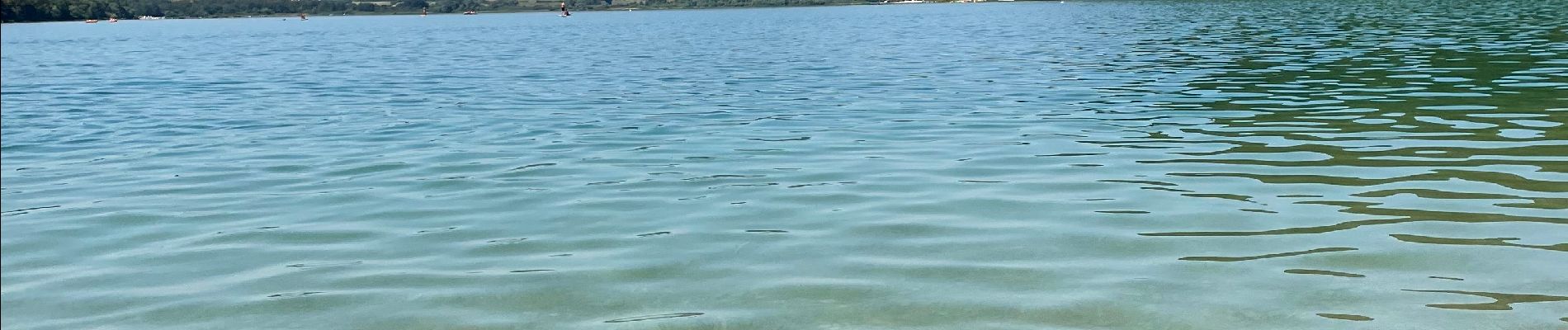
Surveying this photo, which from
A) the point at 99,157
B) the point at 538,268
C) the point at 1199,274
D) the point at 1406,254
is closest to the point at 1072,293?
the point at 1199,274

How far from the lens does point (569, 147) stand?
17.7 meters

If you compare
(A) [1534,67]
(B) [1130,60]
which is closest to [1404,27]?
(B) [1130,60]

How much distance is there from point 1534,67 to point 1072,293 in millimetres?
22649

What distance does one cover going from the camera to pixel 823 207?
39.8ft

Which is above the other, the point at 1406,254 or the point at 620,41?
the point at 1406,254

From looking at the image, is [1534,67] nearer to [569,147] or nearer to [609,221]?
[569,147]

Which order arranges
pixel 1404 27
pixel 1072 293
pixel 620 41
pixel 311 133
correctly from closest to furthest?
pixel 1072 293, pixel 311 133, pixel 1404 27, pixel 620 41

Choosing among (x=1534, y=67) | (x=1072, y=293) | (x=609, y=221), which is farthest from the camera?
(x=1534, y=67)

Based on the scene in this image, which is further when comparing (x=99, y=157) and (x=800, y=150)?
(x=99, y=157)

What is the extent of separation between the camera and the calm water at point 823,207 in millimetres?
8352

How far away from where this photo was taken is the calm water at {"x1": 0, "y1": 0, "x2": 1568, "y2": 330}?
27.4 ft

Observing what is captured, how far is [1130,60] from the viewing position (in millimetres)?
35375

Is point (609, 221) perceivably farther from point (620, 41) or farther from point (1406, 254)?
point (620, 41)

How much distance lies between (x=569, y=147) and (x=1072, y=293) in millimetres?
10527
